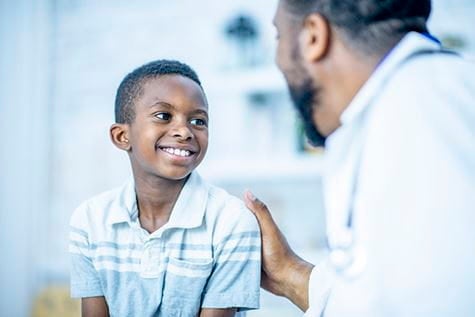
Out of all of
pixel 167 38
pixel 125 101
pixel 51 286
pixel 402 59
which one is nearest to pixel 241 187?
pixel 167 38

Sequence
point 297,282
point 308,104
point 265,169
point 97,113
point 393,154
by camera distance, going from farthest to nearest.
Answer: point 97,113 → point 265,169 → point 297,282 → point 308,104 → point 393,154

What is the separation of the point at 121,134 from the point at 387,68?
43cm

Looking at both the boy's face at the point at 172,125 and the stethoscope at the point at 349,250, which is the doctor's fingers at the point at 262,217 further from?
the stethoscope at the point at 349,250

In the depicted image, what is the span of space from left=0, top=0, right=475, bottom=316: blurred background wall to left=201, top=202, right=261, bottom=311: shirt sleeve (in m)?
0.98

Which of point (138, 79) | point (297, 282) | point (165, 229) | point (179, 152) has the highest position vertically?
point (138, 79)

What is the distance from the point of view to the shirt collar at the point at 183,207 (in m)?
0.78

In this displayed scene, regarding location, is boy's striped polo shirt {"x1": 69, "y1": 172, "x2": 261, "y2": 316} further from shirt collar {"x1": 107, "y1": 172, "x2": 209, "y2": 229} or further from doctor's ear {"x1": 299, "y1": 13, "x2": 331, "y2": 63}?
doctor's ear {"x1": 299, "y1": 13, "x2": 331, "y2": 63}

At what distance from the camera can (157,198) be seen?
2.72 feet

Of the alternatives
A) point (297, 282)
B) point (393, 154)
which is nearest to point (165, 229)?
point (297, 282)

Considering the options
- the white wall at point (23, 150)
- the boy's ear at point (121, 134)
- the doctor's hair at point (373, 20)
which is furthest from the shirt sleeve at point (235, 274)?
the white wall at point (23, 150)

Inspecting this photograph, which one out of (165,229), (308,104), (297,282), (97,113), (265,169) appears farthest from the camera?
(97,113)

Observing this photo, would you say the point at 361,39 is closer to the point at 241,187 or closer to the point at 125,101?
the point at 125,101

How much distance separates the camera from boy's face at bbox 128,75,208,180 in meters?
0.77

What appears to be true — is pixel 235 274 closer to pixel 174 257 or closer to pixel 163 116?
pixel 174 257
